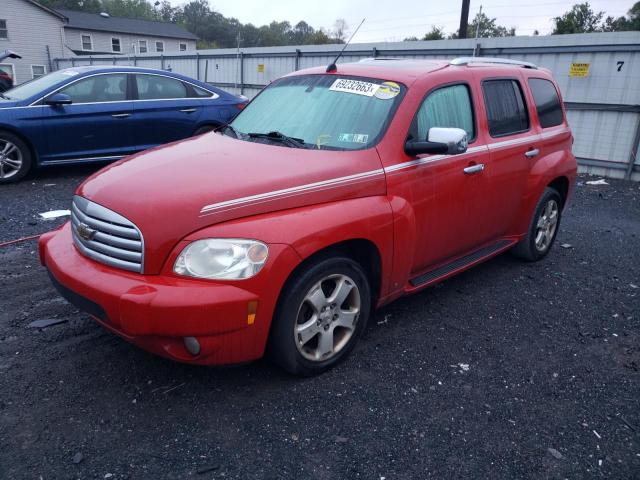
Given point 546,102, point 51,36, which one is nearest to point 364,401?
point 546,102

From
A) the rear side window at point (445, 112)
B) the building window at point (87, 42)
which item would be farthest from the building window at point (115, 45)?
the rear side window at point (445, 112)

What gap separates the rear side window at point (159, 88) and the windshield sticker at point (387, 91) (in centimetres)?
560

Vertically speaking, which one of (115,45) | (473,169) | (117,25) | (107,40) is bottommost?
(473,169)

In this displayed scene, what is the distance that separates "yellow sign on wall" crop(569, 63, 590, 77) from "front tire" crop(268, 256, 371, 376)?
849cm

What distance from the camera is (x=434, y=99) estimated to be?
3709mm

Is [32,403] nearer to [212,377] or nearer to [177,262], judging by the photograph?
[212,377]

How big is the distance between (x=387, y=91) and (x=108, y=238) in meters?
2.06

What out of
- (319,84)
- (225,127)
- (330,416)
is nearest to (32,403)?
(330,416)

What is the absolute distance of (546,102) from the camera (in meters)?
5.00

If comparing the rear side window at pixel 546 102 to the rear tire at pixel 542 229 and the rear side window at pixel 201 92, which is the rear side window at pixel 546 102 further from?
the rear side window at pixel 201 92

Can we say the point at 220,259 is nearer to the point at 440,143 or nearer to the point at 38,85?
the point at 440,143

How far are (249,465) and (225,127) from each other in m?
2.64

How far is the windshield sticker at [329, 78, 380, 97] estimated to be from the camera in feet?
11.9

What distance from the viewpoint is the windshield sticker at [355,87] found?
363 centimetres
